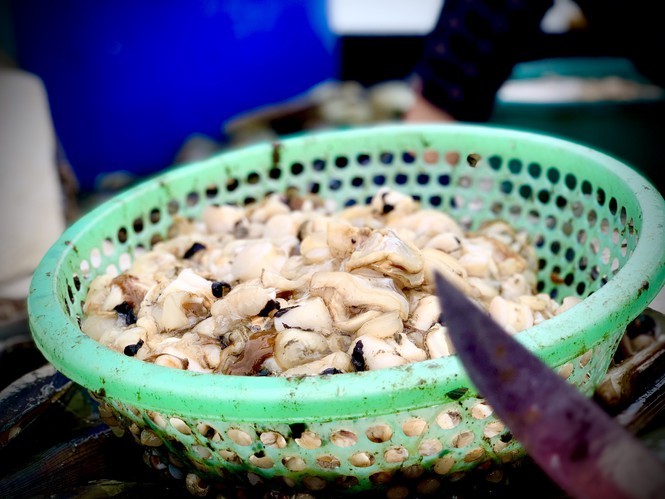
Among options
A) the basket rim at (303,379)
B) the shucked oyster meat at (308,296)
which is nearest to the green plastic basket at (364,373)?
the basket rim at (303,379)

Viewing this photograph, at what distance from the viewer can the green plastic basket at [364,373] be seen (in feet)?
2.52

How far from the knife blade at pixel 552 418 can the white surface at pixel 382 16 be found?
3.90 m

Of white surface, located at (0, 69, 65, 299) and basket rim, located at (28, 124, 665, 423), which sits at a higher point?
basket rim, located at (28, 124, 665, 423)

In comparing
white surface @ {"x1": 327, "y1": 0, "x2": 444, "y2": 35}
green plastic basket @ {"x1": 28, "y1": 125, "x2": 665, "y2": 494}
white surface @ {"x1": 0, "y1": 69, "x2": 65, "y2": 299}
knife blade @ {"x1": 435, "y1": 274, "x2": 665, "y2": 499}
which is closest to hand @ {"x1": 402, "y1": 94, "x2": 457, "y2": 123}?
green plastic basket @ {"x1": 28, "y1": 125, "x2": 665, "y2": 494}

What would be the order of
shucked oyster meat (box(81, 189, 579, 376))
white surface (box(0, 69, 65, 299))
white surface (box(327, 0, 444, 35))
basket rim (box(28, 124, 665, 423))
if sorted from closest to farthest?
1. basket rim (box(28, 124, 665, 423))
2. shucked oyster meat (box(81, 189, 579, 376))
3. white surface (box(0, 69, 65, 299))
4. white surface (box(327, 0, 444, 35))

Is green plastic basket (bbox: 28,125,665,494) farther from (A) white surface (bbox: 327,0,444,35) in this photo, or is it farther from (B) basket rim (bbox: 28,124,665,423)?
(A) white surface (bbox: 327,0,444,35)

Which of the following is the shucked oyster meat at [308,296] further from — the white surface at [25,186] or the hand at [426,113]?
the white surface at [25,186]

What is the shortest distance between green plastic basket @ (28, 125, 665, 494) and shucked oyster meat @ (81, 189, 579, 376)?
12 centimetres

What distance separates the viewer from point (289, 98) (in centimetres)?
404

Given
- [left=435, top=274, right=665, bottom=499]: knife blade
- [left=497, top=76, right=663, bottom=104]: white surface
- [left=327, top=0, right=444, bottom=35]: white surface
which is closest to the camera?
[left=435, top=274, right=665, bottom=499]: knife blade

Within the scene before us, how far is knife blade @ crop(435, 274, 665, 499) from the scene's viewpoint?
1.63ft

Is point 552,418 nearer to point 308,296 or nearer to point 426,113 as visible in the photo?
point 308,296

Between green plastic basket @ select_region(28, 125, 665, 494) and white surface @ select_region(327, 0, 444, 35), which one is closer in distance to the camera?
green plastic basket @ select_region(28, 125, 665, 494)

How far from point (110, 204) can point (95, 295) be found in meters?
0.25
